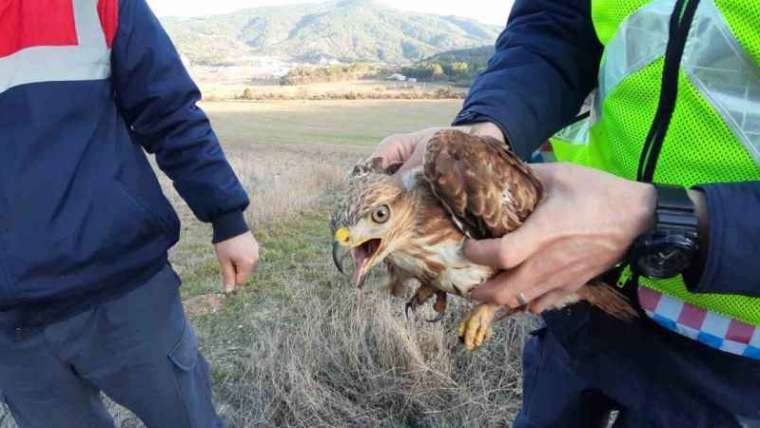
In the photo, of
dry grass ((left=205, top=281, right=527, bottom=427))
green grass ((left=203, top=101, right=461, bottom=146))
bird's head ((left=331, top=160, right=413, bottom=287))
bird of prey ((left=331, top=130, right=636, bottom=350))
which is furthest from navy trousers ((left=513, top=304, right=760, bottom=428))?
green grass ((left=203, top=101, right=461, bottom=146))

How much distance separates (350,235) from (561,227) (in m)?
0.75

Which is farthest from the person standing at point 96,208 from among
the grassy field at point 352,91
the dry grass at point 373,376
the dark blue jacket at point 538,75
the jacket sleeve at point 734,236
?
the grassy field at point 352,91

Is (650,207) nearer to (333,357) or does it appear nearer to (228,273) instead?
(228,273)

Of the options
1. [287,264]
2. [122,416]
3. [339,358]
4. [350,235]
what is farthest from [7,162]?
[287,264]

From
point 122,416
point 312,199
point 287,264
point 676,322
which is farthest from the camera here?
point 312,199

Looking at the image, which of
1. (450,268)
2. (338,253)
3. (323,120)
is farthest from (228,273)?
(323,120)

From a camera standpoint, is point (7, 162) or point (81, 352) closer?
point (7, 162)

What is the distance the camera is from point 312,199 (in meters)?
10.8

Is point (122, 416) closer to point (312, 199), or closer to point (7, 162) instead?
point (7, 162)

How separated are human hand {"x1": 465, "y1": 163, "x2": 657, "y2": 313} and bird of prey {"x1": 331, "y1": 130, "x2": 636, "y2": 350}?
15cm

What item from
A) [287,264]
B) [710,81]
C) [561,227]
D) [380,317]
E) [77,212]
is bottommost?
[287,264]

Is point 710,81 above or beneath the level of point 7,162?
above

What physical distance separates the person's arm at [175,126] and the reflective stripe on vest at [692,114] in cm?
194

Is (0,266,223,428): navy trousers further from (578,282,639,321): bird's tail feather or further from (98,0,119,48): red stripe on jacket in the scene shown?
(578,282,639,321): bird's tail feather
